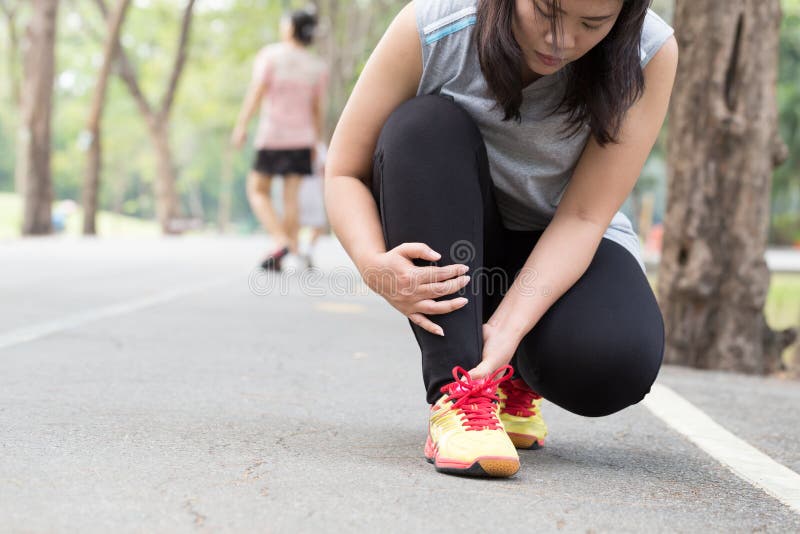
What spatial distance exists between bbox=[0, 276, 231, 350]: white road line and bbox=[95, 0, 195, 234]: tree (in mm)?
18678

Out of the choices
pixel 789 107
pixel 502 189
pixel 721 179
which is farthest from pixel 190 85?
pixel 502 189

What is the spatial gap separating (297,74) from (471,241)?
22.4 ft

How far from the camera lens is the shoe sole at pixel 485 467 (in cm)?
228

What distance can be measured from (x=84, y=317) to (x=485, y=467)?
3.45 m

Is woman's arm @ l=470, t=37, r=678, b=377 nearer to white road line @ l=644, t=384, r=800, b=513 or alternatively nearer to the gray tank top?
the gray tank top

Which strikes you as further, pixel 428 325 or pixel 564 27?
pixel 428 325

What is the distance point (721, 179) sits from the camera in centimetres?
514

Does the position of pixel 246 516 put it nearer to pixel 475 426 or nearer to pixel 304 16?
pixel 475 426

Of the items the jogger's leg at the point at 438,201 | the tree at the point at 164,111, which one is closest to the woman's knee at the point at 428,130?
the jogger's leg at the point at 438,201

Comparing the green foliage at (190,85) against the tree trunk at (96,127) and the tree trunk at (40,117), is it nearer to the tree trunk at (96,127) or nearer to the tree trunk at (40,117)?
the tree trunk at (96,127)

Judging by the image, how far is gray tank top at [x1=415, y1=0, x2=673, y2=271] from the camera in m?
2.54

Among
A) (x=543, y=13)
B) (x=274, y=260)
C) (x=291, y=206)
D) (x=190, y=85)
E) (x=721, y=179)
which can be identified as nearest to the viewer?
(x=543, y=13)

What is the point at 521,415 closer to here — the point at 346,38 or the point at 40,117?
the point at 40,117

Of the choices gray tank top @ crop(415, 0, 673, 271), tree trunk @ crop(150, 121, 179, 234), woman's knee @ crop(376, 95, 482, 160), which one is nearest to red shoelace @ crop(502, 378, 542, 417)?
gray tank top @ crop(415, 0, 673, 271)
